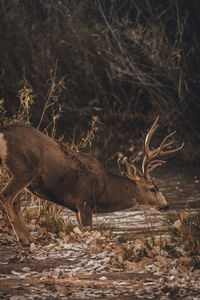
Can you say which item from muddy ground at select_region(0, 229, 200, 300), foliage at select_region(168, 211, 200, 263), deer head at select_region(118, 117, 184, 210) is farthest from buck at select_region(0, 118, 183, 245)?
foliage at select_region(168, 211, 200, 263)

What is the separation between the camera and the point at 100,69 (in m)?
17.7

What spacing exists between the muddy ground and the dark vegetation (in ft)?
30.6

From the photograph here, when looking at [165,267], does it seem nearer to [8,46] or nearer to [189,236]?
[189,236]

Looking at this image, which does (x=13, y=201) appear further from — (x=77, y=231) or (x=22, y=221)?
(x=77, y=231)

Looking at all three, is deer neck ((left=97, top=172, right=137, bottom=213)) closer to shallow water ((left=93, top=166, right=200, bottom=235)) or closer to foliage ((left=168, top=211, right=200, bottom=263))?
shallow water ((left=93, top=166, right=200, bottom=235))

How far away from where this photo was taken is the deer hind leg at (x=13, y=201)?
22.9ft

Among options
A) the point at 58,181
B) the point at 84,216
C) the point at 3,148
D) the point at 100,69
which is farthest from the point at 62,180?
the point at 100,69

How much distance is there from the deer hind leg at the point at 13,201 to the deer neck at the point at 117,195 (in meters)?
1.32

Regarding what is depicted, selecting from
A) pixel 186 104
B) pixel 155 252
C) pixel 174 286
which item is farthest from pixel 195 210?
pixel 186 104

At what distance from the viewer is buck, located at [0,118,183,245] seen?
7.02 metres

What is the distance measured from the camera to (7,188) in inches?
275

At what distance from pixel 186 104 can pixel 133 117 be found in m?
1.68

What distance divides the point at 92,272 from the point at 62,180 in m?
1.76

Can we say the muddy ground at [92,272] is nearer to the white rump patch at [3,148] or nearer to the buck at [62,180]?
the buck at [62,180]
